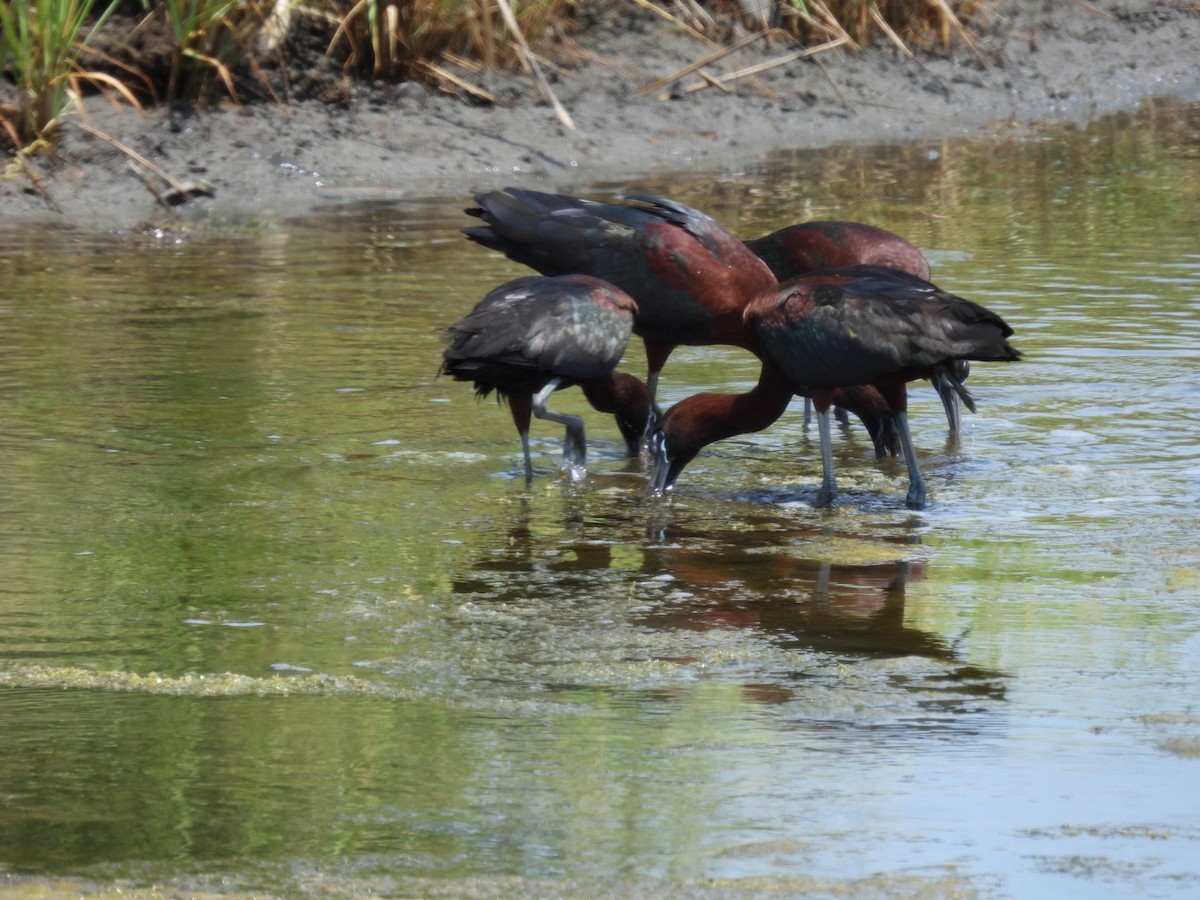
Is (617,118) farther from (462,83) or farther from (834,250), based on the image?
(834,250)

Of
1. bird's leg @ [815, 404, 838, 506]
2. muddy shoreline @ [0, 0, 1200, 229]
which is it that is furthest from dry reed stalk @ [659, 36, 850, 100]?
bird's leg @ [815, 404, 838, 506]

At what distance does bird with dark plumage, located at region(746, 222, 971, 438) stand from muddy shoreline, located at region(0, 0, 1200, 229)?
4615 mm

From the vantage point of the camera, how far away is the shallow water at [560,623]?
137 inches

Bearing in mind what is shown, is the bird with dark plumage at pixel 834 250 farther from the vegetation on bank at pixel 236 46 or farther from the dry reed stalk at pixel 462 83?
the dry reed stalk at pixel 462 83

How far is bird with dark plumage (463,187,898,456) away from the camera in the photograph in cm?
738

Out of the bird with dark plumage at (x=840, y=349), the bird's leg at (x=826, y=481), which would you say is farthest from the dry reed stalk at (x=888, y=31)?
the bird's leg at (x=826, y=481)

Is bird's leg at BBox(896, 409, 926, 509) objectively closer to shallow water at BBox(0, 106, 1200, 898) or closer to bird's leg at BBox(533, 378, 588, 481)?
shallow water at BBox(0, 106, 1200, 898)

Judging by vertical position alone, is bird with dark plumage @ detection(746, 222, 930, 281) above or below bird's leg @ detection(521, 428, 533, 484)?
above

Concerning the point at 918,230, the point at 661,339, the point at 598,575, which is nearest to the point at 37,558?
the point at 598,575

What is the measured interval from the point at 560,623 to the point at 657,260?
9.19ft

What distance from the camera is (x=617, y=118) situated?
47.2 feet

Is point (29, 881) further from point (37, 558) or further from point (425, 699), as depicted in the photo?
point (37, 558)

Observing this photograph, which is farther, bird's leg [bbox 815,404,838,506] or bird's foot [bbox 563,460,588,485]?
bird's foot [bbox 563,460,588,485]

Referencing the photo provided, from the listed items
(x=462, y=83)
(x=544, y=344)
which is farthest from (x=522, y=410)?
(x=462, y=83)
